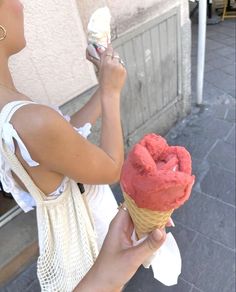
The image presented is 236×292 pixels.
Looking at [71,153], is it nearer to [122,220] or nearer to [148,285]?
[122,220]

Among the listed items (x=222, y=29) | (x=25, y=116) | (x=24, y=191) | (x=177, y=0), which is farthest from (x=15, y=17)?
(x=222, y=29)

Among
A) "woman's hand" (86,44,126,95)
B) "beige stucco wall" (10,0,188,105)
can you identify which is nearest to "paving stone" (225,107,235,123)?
"beige stucco wall" (10,0,188,105)

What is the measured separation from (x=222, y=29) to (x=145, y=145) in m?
7.25

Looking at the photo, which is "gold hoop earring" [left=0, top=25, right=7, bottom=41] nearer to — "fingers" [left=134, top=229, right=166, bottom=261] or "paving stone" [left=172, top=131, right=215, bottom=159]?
"fingers" [left=134, top=229, right=166, bottom=261]

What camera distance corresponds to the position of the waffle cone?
1.07 m

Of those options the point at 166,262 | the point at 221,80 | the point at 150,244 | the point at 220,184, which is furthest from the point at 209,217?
the point at 221,80

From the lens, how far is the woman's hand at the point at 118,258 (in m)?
1.07

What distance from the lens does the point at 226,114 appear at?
444 centimetres

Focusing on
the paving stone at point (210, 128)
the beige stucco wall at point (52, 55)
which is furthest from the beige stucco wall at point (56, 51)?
the paving stone at point (210, 128)

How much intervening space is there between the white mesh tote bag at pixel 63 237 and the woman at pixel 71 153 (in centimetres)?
5

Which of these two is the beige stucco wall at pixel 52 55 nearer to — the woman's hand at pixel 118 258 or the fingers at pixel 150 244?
the woman's hand at pixel 118 258

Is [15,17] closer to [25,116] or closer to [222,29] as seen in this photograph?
[25,116]

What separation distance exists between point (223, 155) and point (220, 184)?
51 cm

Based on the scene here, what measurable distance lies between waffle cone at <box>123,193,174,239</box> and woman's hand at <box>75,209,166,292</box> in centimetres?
4
